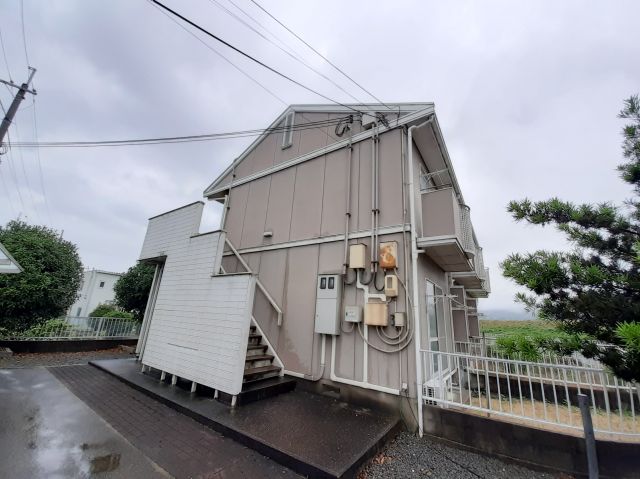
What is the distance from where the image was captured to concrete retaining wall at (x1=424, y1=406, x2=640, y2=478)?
255 cm

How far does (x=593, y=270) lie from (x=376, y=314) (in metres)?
2.81

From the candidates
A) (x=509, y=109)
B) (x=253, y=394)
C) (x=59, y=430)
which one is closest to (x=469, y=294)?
(x=509, y=109)

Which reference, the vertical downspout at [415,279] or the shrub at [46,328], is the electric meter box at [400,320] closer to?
the vertical downspout at [415,279]

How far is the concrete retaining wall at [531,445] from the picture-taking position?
255cm

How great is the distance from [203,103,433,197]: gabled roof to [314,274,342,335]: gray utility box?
388cm

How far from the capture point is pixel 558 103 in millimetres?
5004

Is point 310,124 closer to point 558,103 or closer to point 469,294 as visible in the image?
point 558,103

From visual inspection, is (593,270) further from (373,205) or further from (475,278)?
(475,278)

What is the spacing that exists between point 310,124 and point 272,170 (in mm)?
1678

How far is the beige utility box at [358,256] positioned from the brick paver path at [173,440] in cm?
305

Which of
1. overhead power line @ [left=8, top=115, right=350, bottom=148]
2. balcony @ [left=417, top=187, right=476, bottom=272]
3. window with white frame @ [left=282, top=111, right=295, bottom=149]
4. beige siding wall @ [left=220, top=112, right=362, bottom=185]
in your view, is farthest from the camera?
window with white frame @ [left=282, top=111, right=295, bottom=149]

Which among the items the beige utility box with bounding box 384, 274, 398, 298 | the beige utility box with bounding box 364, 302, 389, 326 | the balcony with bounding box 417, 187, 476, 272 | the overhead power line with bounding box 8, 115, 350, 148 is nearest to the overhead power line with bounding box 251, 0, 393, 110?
the overhead power line with bounding box 8, 115, 350, 148

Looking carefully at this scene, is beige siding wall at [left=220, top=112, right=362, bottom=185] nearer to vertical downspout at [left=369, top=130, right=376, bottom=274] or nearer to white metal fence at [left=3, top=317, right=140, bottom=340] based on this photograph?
vertical downspout at [left=369, top=130, right=376, bottom=274]

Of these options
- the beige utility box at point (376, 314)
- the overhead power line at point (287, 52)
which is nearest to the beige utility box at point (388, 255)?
the beige utility box at point (376, 314)
